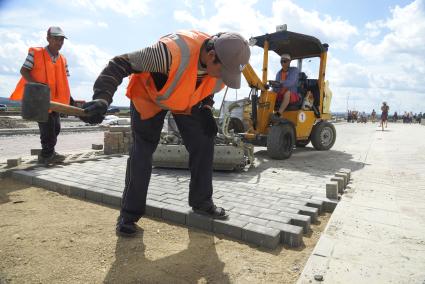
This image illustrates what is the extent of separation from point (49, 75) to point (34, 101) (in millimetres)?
3295

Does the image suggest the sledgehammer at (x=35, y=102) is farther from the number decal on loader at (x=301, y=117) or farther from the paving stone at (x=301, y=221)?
the number decal on loader at (x=301, y=117)

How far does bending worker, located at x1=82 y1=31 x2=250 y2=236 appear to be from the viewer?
2432mm

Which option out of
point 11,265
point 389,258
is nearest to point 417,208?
point 389,258

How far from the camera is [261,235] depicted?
2729mm

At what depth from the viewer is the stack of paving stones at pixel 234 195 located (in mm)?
2910

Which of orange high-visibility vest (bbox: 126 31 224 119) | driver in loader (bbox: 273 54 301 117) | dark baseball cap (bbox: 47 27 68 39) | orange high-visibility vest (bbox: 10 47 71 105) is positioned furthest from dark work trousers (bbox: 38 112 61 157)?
driver in loader (bbox: 273 54 301 117)

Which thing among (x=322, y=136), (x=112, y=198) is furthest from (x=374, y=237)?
(x=322, y=136)

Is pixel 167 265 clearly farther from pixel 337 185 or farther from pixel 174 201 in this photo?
pixel 337 185

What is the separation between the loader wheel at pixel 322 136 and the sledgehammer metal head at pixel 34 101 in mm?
6917

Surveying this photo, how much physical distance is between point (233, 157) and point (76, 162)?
8.30 ft

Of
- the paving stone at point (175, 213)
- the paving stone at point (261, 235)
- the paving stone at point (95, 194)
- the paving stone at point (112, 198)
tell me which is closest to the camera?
the paving stone at point (261, 235)

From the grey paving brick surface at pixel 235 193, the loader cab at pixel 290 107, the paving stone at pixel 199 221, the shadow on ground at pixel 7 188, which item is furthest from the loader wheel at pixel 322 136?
the shadow on ground at pixel 7 188

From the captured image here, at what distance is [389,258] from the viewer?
246cm

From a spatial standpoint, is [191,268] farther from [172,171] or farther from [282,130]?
[282,130]
